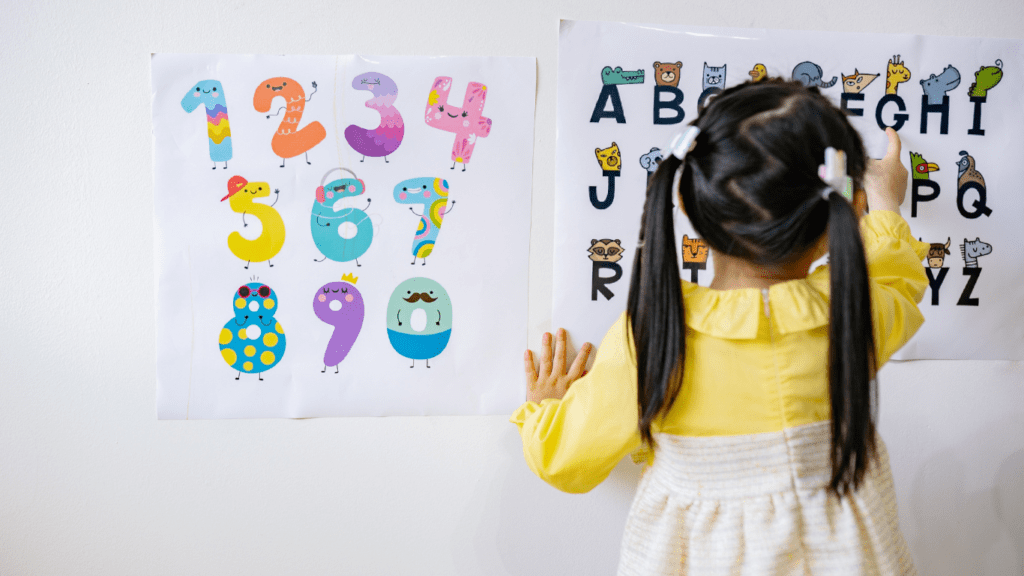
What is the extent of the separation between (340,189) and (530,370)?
1.24 feet

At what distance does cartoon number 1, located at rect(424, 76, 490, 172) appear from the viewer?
797 millimetres

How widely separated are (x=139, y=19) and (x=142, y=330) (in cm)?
45

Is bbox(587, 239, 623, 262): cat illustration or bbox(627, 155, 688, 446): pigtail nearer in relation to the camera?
bbox(627, 155, 688, 446): pigtail

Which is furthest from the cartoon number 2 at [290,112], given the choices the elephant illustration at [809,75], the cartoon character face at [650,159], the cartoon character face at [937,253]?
the cartoon character face at [937,253]

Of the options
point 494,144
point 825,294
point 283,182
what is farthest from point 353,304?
point 825,294

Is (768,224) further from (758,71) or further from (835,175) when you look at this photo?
(758,71)

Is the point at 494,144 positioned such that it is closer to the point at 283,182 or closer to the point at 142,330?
the point at 283,182

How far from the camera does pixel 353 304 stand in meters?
0.81

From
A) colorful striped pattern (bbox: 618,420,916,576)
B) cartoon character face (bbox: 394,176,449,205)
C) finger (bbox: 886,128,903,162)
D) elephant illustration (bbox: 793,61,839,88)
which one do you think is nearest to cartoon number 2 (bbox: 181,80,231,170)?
cartoon character face (bbox: 394,176,449,205)

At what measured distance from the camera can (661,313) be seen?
54 centimetres

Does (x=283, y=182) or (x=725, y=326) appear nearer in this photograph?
(x=725, y=326)

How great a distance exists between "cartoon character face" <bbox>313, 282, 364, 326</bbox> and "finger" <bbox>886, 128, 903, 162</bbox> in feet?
2.53

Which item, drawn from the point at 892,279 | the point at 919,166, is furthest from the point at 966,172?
the point at 892,279

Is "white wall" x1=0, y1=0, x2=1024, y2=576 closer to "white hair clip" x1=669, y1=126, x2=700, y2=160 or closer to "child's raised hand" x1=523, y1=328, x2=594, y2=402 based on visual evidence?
"child's raised hand" x1=523, y1=328, x2=594, y2=402
